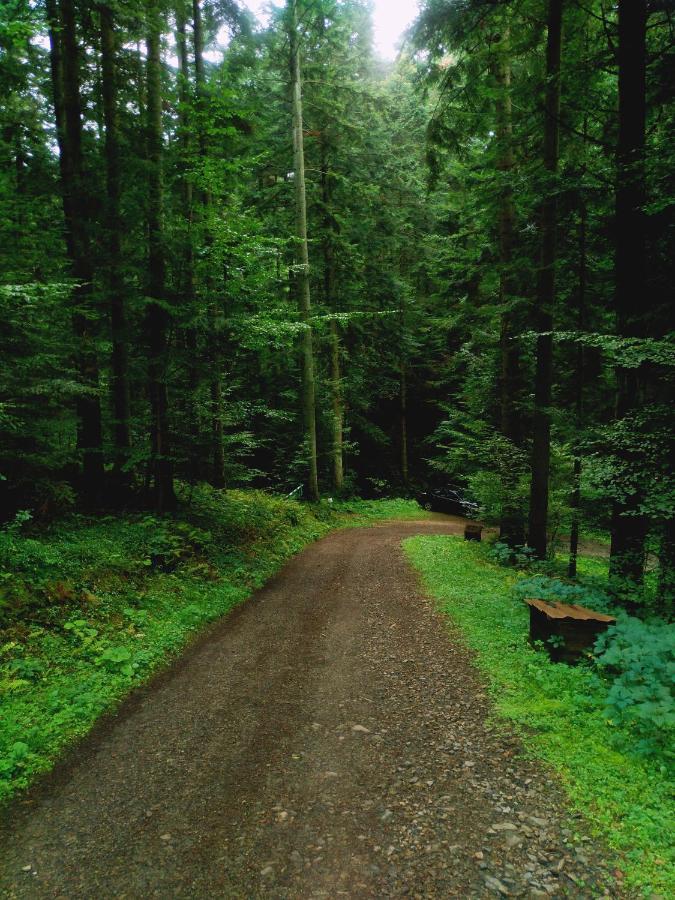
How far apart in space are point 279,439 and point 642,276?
16.9 meters

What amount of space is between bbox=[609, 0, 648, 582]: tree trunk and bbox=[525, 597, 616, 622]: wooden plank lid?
1.84m

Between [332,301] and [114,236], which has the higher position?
[332,301]

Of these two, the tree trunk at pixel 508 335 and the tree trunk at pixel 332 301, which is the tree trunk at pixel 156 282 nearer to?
the tree trunk at pixel 508 335

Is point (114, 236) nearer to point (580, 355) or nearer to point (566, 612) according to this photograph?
point (566, 612)

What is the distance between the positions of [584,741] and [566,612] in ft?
5.56

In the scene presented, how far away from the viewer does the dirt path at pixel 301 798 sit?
3.02 m

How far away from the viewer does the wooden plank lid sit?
17.4 ft

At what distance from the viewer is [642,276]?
7070mm

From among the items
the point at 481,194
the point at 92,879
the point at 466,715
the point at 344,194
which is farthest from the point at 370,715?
the point at 344,194

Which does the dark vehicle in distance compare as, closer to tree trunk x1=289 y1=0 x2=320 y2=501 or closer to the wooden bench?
tree trunk x1=289 y1=0 x2=320 y2=501

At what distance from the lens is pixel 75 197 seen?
9.80 meters

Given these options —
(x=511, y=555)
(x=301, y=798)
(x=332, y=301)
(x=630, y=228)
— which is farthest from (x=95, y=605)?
(x=332, y=301)

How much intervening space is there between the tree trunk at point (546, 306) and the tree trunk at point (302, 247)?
7.83 m

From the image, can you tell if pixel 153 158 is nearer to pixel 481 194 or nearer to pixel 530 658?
pixel 481 194
